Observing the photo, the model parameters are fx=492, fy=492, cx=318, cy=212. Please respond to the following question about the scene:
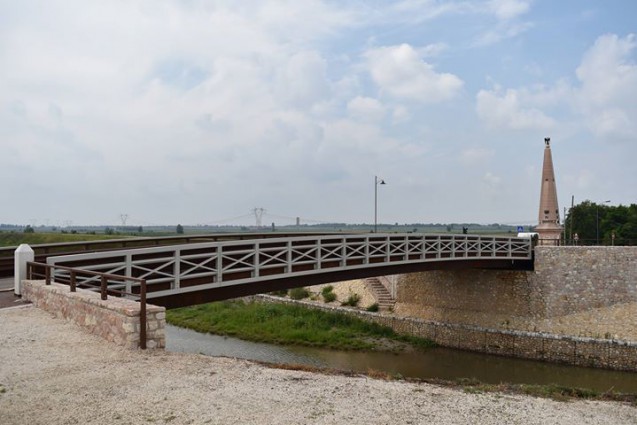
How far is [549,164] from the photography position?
31375mm

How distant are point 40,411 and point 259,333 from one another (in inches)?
872

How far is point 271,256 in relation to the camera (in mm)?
14375

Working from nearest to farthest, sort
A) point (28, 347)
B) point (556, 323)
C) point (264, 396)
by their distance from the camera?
point (264, 396) < point (28, 347) < point (556, 323)

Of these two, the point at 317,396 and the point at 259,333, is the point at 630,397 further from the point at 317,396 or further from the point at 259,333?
the point at 259,333

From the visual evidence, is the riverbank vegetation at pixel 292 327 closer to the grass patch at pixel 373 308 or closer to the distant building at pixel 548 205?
the grass patch at pixel 373 308

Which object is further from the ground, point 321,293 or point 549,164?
point 549,164

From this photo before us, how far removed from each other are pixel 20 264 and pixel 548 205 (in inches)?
1156

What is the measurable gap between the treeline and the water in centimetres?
2609

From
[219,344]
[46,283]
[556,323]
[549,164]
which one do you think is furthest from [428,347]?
[46,283]

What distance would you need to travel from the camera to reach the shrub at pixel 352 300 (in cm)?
3095

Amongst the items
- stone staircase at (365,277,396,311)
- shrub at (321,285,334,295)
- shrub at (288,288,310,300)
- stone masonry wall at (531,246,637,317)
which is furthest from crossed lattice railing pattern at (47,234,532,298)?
shrub at (288,288,310,300)

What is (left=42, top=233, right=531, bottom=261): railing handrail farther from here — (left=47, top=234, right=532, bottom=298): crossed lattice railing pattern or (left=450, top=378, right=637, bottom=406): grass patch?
(left=450, top=378, right=637, bottom=406): grass patch

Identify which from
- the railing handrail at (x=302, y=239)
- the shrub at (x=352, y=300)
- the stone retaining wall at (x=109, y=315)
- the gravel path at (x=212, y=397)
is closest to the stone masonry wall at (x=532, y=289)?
the railing handrail at (x=302, y=239)

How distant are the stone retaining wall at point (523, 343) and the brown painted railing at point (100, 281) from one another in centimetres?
1882
